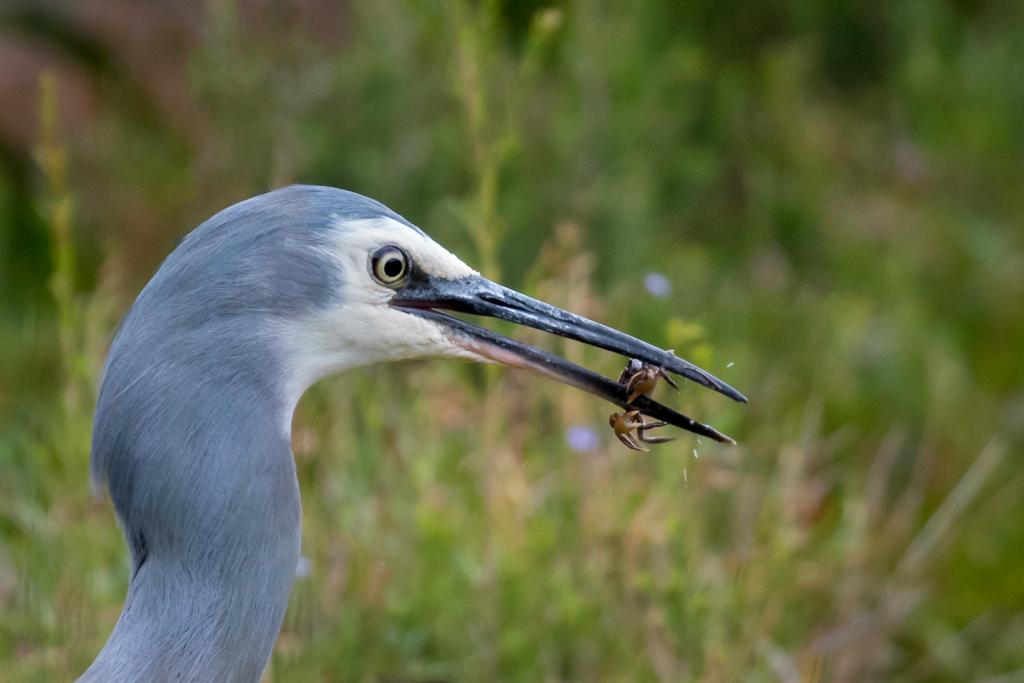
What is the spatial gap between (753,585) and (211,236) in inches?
64.4

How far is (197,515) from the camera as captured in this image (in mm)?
2020

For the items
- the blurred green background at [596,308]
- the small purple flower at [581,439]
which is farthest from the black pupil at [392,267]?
the small purple flower at [581,439]

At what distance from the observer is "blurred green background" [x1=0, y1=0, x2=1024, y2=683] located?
10.2ft

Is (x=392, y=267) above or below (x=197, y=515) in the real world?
above

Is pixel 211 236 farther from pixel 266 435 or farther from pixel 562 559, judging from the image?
pixel 562 559

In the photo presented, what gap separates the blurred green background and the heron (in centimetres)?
21

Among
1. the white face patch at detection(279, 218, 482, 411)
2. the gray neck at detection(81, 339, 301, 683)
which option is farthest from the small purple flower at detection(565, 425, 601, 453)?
the gray neck at detection(81, 339, 301, 683)

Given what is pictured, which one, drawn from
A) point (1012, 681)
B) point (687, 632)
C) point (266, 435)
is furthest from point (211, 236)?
point (1012, 681)

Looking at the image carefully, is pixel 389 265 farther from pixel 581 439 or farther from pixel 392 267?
pixel 581 439

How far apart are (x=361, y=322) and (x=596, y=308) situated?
5.72ft

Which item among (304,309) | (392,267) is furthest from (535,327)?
(304,309)

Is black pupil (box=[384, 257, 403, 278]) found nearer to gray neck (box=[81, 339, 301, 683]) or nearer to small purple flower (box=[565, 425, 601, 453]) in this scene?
A: gray neck (box=[81, 339, 301, 683])

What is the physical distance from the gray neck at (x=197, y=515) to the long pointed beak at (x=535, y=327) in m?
0.29

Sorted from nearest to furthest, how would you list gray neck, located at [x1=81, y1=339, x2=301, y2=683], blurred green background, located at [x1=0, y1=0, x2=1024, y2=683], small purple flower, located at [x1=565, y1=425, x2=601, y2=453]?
gray neck, located at [x1=81, y1=339, x2=301, y2=683]
blurred green background, located at [x1=0, y1=0, x2=1024, y2=683]
small purple flower, located at [x1=565, y1=425, x2=601, y2=453]
